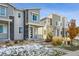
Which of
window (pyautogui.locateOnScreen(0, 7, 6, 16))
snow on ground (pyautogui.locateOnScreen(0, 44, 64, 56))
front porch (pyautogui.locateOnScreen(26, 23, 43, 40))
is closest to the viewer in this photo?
snow on ground (pyautogui.locateOnScreen(0, 44, 64, 56))

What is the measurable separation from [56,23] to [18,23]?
3.28 ft

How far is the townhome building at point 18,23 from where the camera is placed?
20.6ft

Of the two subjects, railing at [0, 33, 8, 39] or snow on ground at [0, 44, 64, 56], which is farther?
railing at [0, 33, 8, 39]

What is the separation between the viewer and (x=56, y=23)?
6.45 metres

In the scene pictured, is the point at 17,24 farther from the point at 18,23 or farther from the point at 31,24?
→ the point at 31,24

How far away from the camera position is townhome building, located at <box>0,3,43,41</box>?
6.27 metres

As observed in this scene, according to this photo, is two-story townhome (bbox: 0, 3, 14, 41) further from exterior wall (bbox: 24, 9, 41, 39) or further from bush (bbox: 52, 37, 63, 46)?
bush (bbox: 52, 37, 63, 46)

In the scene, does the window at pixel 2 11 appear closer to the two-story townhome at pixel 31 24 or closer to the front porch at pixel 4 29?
the front porch at pixel 4 29

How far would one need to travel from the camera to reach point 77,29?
624cm

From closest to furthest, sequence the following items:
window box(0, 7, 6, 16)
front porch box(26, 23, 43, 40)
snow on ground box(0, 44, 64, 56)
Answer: snow on ground box(0, 44, 64, 56)
window box(0, 7, 6, 16)
front porch box(26, 23, 43, 40)

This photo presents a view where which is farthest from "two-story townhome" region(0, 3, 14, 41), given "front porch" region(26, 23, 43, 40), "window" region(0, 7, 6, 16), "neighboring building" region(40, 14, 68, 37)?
"neighboring building" region(40, 14, 68, 37)

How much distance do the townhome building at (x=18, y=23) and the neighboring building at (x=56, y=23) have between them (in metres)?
0.21

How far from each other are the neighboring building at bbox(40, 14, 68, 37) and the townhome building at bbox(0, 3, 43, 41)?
0.21m

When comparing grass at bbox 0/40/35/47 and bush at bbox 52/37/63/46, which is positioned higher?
bush at bbox 52/37/63/46
